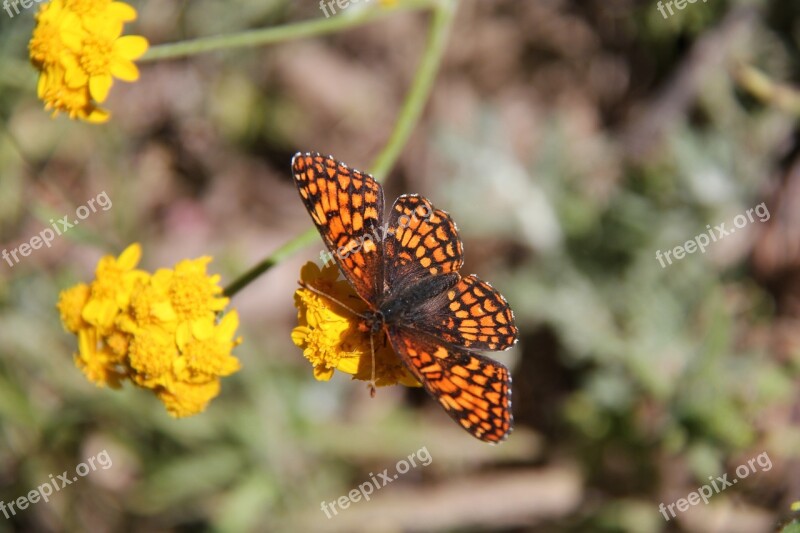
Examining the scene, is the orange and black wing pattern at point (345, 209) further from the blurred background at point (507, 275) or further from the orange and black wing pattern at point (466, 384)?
the blurred background at point (507, 275)

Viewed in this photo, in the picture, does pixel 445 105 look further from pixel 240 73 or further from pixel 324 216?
pixel 324 216

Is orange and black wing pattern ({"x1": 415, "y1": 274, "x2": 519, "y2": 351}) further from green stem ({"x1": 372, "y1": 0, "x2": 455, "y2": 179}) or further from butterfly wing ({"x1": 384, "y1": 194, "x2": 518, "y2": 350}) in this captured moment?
green stem ({"x1": 372, "y1": 0, "x2": 455, "y2": 179})

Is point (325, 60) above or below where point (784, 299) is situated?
above

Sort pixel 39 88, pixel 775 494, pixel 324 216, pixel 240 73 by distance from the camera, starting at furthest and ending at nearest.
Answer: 1. pixel 240 73
2. pixel 775 494
3. pixel 39 88
4. pixel 324 216

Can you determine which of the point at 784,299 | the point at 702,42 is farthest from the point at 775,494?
the point at 702,42

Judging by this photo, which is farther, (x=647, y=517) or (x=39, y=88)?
(x=647, y=517)

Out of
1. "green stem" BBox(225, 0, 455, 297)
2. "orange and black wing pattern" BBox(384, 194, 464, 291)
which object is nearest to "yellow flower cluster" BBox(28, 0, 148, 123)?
"green stem" BBox(225, 0, 455, 297)

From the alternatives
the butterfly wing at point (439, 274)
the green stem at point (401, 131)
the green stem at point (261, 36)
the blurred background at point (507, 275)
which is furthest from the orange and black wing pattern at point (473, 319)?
the blurred background at point (507, 275)

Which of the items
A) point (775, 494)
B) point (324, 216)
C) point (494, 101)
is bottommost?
point (775, 494)
